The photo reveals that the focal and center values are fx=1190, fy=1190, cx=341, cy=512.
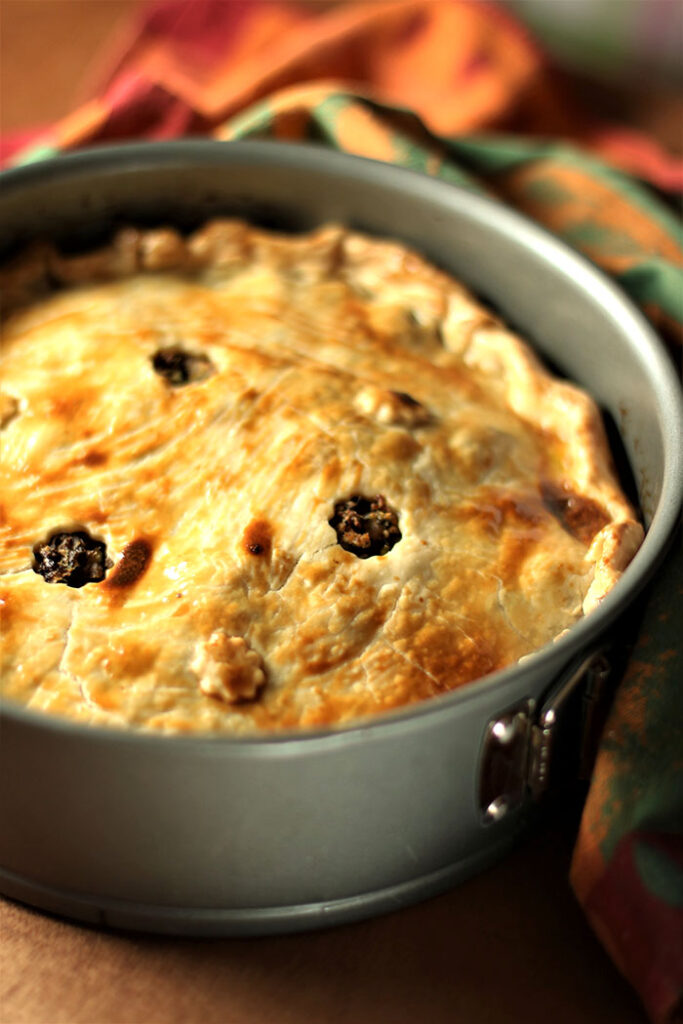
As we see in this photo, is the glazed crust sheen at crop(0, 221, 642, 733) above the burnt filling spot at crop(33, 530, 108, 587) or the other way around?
above

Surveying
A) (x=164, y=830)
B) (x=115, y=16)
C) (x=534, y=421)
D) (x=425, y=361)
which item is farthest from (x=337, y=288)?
(x=115, y=16)

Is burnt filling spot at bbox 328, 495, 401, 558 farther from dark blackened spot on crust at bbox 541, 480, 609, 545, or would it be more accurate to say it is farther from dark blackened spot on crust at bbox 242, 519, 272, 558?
dark blackened spot on crust at bbox 541, 480, 609, 545

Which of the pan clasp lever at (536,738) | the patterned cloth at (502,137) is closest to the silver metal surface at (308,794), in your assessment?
the pan clasp lever at (536,738)

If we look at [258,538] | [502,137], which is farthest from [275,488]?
[502,137]

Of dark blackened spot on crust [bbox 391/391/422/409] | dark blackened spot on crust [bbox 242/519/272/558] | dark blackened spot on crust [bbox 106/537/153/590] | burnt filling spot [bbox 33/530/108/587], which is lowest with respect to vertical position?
burnt filling spot [bbox 33/530/108/587]

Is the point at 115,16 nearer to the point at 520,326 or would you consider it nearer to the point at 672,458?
the point at 520,326

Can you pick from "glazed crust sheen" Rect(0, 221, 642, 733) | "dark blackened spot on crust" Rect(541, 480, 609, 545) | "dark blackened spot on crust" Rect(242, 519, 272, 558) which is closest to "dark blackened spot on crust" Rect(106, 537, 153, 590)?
"glazed crust sheen" Rect(0, 221, 642, 733)

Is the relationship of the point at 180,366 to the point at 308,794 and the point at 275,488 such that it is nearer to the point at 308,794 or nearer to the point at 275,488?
the point at 275,488
